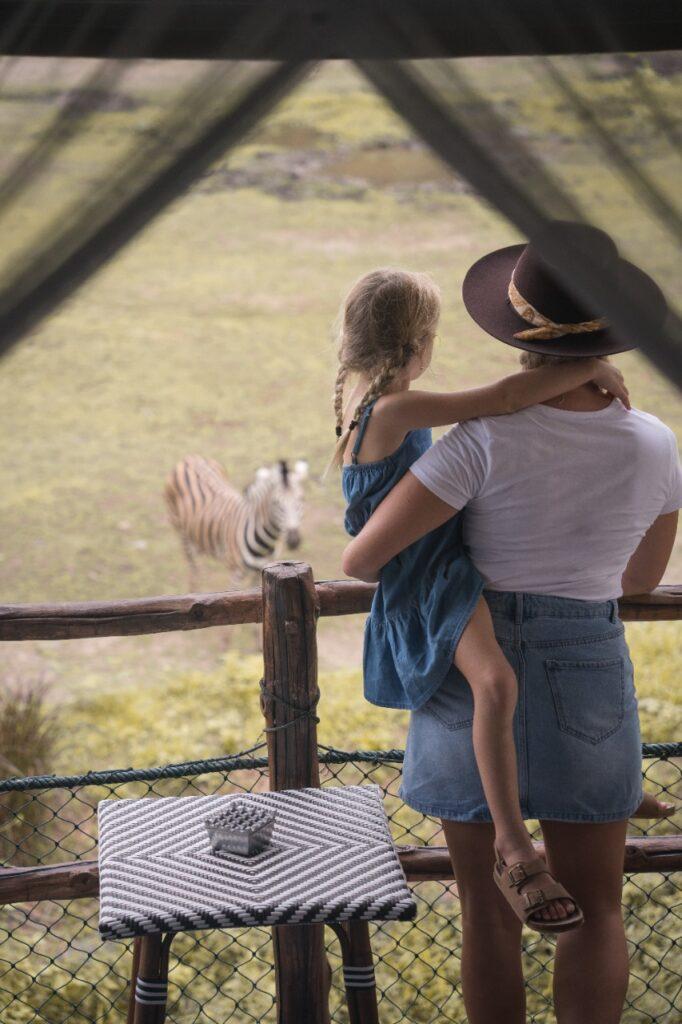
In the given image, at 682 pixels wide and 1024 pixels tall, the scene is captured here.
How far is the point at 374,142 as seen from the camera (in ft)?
58.2

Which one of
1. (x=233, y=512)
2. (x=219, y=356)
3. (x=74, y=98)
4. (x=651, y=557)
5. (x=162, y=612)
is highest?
(x=74, y=98)

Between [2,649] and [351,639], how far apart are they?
1.82 m

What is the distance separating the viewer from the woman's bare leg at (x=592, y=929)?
5.52 ft

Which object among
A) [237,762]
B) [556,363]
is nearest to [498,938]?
[237,762]

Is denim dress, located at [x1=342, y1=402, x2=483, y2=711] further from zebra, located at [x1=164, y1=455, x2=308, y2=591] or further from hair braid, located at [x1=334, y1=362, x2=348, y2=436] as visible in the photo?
zebra, located at [x1=164, y1=455, x2=308, y2=591]

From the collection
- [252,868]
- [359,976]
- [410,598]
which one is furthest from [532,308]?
[359,976]

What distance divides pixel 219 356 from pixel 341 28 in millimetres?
9948

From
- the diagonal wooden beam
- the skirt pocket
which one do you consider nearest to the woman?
the skirt pocket

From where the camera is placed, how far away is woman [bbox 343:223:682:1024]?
1.63 metres

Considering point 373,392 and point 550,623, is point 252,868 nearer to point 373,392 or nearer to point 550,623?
point 550,623

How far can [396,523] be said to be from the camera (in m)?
1.67

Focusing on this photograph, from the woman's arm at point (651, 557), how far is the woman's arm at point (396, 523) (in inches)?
15.8

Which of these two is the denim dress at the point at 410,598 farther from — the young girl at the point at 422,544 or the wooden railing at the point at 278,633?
the wooden railing at the point at 278,633

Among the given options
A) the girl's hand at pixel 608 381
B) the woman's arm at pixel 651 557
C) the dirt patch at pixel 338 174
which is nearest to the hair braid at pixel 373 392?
the girl's hand at pixel 608 381
